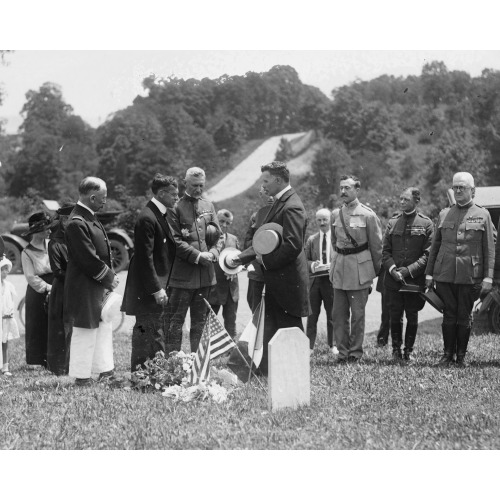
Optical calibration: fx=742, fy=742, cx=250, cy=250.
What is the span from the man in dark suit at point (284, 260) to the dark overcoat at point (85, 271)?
1474mm

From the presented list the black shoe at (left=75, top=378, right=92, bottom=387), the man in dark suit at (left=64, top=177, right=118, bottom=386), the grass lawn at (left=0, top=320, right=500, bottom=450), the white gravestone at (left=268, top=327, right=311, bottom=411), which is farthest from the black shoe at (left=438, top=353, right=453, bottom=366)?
the black shoe at (left=75, top=378, right=92, bottom=387)

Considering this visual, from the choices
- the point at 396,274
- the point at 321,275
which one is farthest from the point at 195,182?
the point at 321,275

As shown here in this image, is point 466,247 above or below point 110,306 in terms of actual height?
above

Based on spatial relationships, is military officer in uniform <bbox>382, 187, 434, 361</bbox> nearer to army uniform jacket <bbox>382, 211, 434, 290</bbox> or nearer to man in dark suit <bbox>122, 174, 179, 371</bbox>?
army uniform jacket <bbox>382, 211, 434, 290</bbox>

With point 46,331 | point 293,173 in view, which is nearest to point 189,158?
point 293,173

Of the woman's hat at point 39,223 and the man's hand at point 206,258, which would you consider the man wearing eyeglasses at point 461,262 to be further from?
the woman's hat at point 39,223

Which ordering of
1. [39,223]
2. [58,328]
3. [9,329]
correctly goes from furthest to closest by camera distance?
[9,329], [39,223], [58,328]

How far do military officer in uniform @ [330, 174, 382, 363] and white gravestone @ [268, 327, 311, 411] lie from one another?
117 inches

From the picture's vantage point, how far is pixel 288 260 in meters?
7.13

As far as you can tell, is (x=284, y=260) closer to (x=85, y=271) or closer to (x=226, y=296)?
(x=85, y=271)

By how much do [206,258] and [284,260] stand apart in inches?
55.4

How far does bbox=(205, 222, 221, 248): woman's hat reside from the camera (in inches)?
338

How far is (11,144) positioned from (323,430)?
3647cm

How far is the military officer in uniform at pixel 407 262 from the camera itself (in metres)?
9.39
